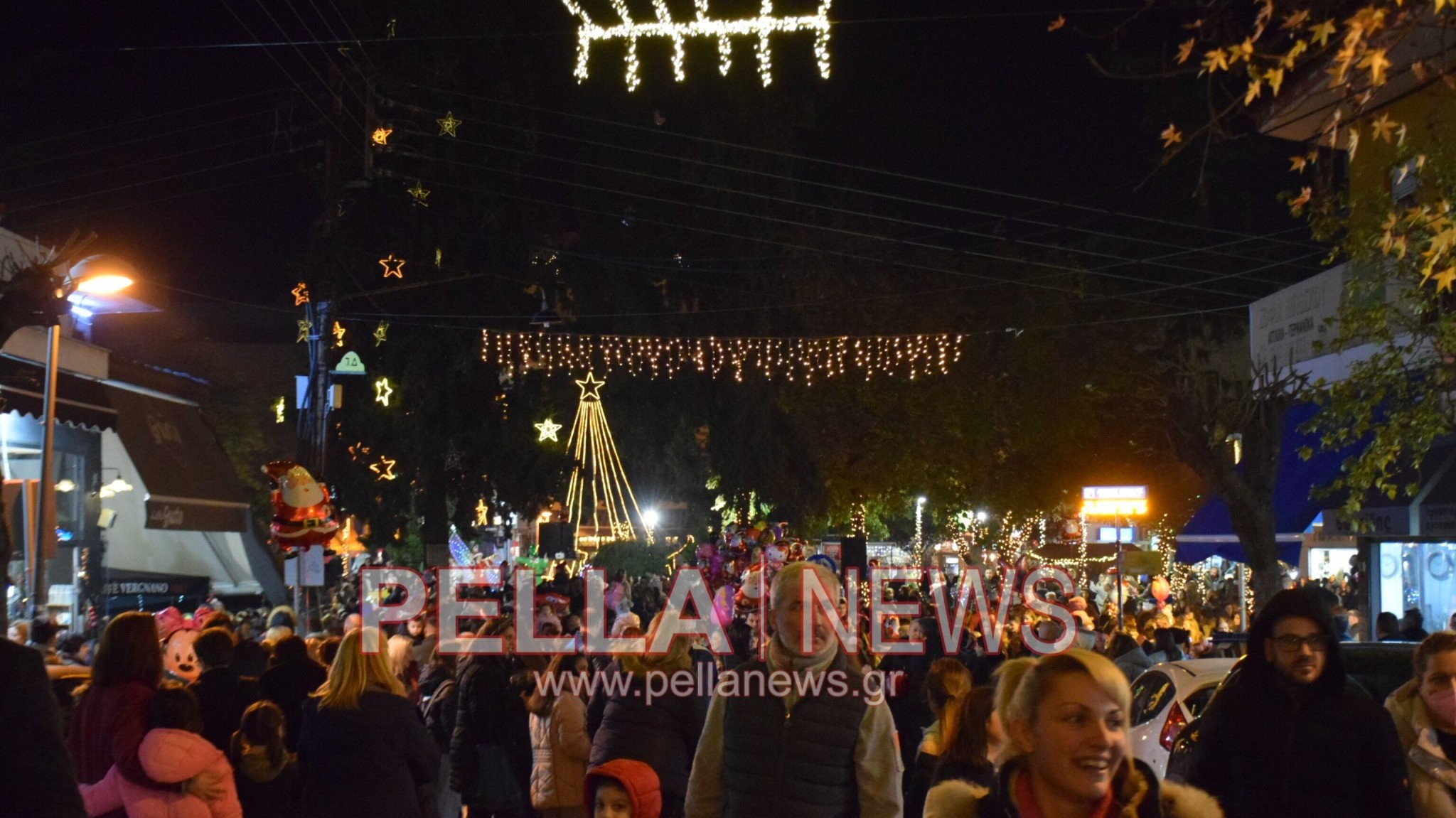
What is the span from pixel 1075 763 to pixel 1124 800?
14cm

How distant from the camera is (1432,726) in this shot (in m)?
5.50

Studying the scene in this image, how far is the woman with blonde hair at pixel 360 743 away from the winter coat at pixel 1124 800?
3497 mm

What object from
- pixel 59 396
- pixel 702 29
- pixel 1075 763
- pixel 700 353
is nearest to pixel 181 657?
pixel 702 29

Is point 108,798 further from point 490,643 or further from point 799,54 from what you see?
point 799,54

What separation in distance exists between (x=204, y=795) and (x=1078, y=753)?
4402 millimetres

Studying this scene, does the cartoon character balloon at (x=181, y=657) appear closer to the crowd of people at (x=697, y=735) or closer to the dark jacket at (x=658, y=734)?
the crowd of people at (x=697, y=735)

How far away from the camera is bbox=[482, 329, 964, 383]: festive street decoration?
29.0m

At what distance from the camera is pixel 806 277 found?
122 feet

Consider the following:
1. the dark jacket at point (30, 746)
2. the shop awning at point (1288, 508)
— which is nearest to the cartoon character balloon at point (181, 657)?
the dark jacket at point (30, 746)

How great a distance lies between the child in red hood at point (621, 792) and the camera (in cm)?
561

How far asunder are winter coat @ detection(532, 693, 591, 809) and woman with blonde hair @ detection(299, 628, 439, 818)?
1494 millimetres

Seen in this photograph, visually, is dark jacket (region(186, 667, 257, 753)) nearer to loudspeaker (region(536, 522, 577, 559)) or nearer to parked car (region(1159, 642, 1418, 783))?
parked car (region(1159, 642, 1418, 783))

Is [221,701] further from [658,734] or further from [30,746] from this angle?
[30,746]

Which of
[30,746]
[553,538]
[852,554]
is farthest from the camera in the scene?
[553,538]
